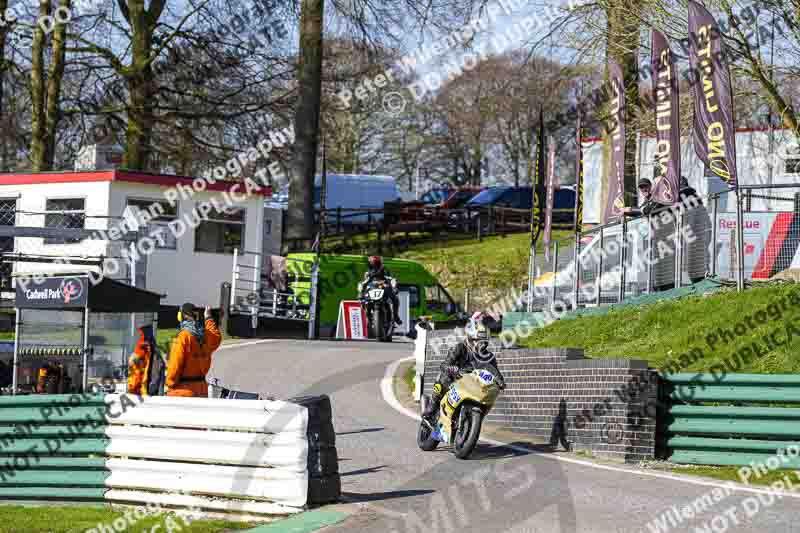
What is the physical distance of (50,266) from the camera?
28.3 meters

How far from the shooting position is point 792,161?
96.4ft

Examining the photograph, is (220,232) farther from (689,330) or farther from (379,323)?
(689,330)

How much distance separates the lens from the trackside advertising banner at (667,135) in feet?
56.4

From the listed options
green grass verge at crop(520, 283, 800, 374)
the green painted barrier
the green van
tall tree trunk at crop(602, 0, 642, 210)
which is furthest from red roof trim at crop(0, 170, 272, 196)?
the green painted barrier

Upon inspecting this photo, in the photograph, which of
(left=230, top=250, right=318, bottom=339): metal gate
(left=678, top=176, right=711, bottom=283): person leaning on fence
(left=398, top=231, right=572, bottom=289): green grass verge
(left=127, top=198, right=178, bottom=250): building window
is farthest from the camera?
(left=398, top=231, right=572, bottom=289): green grass verge

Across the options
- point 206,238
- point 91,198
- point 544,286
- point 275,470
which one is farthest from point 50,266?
point 275,470

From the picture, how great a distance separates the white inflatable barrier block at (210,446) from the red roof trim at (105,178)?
18553 millimetres

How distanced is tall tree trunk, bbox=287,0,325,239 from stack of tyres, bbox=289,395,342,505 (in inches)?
914

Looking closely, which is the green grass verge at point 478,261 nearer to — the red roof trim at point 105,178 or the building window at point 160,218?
the red roof trim at point 105,178

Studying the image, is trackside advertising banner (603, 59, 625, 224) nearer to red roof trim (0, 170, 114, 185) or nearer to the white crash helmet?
the white crash helmet

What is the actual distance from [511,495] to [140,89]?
76.2 feet

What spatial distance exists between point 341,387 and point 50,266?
13.5 m

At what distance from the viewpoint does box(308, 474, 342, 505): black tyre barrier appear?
9.02m

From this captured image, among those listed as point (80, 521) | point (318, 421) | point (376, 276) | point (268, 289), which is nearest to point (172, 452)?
point (80, 521)
